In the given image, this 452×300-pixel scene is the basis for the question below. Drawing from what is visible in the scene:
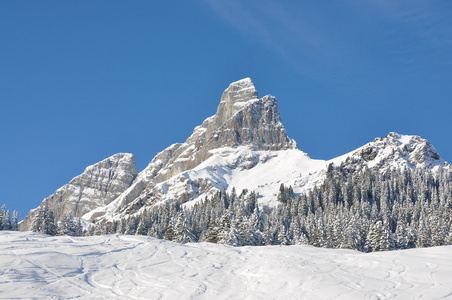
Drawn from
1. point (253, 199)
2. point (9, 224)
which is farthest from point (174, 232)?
point (253, 199)

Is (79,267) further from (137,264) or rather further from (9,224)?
(9,224)

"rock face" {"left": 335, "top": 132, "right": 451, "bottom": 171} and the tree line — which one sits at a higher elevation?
"rock face" {"left": 335, "top": 132, "right": 451, "bottom": 171}

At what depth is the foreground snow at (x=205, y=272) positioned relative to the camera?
2661cm

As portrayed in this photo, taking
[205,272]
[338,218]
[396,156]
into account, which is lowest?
[205,272]

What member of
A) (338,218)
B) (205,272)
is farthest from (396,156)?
(205,272)

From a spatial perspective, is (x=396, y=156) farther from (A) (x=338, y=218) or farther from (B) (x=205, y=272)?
(B) (x=205, y=272)

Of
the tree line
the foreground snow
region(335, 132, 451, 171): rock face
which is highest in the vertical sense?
region(335, 132, 451, 171): rock face

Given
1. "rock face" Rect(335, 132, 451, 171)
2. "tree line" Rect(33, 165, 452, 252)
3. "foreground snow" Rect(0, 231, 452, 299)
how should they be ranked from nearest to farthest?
"foreground snow" Rect(0, 231, 452, 299), "tree line" Rect(33, 165, 452, 252), "rock face" Rect(335, 132, 451, 171)

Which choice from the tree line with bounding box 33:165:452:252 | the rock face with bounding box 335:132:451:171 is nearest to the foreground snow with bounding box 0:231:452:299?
the tree line with bounding box 33:165:452:252

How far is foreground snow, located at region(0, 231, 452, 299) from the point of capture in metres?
26.6

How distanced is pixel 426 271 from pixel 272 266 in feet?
33.7

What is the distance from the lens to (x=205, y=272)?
32.4 metres

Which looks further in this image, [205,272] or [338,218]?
[338,218]

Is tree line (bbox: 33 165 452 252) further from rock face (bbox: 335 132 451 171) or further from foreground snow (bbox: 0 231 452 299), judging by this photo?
foreground snow (bbox: 0 231 452 299)
